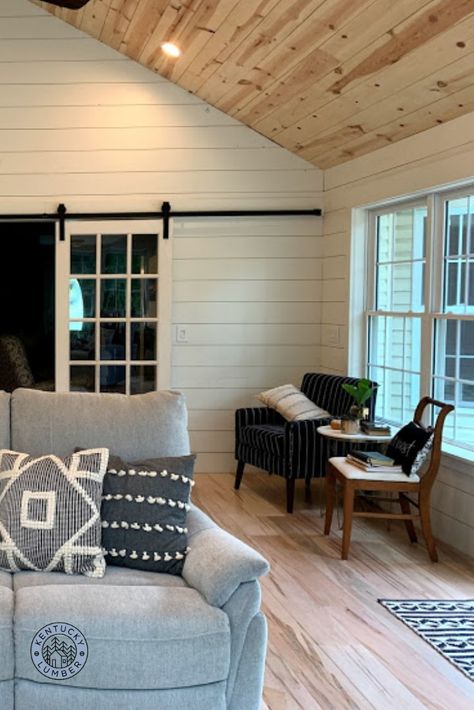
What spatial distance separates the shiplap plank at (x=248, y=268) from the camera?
6.54 meters

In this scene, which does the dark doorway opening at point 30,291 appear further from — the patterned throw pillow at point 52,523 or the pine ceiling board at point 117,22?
the patterned throw pillow at point 52,523

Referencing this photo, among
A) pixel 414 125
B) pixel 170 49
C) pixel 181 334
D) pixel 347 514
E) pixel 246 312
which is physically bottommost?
pixel 347 514

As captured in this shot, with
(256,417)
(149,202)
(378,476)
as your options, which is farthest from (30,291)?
(378,476)

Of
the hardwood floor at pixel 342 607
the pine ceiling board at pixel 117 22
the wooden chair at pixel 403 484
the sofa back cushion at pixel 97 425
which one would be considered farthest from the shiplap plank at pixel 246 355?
the sofa back cushion at pixel 97 425

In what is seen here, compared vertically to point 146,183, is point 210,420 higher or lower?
lower

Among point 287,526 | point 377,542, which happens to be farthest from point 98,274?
point 377,542

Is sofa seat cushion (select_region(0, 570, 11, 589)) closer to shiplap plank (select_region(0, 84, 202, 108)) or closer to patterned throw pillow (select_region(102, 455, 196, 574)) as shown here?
patterned throw pillow (select_region(102, 455, 196, 574))

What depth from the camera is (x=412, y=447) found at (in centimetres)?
438

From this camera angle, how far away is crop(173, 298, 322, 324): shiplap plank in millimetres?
6570

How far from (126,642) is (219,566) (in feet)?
1.16

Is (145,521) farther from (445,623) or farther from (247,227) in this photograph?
(247,227)

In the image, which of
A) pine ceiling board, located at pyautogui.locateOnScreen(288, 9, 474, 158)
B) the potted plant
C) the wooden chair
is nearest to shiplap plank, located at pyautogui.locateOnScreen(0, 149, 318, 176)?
pine ceiling board, located at pyautogui.locateOnScreen(288, 9, 474, 158)

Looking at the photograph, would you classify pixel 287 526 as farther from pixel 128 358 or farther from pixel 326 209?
pixel 326 209

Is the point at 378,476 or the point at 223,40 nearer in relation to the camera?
the point at 378,476
